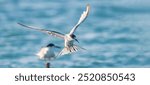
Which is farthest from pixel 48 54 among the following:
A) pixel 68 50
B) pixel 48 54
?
pixel 68 50

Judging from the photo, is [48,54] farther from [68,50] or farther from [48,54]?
[68,50]

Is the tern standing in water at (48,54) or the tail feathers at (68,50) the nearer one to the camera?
the tern standing in water at (48,54)

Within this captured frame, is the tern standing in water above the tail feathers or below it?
below

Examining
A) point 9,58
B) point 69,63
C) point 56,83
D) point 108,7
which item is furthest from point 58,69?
point 108,7

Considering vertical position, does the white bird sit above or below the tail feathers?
below

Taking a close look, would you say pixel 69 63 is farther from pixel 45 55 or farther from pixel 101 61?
pixel 45 55

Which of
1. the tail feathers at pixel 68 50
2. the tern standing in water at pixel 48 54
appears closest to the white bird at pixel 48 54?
the tern standing in water at pixel 48 54

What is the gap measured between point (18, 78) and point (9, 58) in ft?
2.05

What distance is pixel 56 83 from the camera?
4.48m

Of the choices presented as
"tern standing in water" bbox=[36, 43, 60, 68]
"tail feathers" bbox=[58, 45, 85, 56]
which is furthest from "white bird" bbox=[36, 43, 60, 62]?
"tail feathers" bbox=[58, 45, 85, 56]

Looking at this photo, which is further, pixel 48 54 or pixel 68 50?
pixel 68 50

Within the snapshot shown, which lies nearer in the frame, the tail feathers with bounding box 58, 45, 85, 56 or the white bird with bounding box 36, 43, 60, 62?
the white bird with bounding box 36, 43, 60, 62

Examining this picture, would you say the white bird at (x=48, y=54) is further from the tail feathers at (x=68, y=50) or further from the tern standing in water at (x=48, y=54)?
the tail feathers at (x=68, y=50)

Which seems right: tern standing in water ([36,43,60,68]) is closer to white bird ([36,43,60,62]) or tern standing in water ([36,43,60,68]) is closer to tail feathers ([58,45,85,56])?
white bird ([36,43,60,62])
